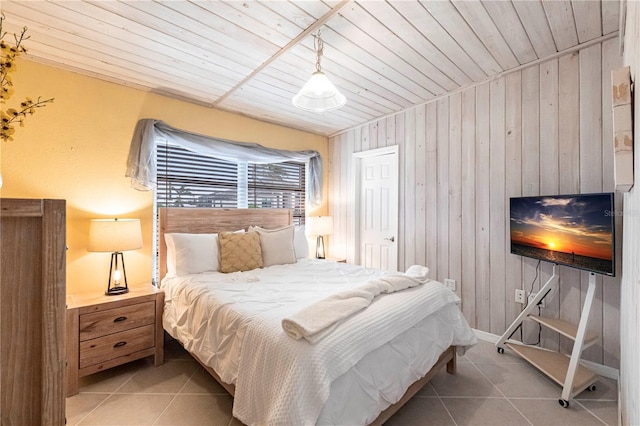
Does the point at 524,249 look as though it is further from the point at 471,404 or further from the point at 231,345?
the point at 231,345

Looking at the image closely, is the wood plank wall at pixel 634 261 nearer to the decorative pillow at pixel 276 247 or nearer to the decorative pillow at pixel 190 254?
the decorative pillow at pixel 276 247

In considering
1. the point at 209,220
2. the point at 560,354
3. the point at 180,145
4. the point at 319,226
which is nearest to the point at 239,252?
the point at 209,220

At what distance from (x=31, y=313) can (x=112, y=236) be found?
181cm

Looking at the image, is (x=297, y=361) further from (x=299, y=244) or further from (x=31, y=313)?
(x=299, y=244)

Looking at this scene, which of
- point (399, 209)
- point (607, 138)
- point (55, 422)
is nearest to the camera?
point (55, 422)

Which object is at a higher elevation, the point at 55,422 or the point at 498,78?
the point at 498,78

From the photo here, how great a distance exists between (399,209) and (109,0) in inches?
124

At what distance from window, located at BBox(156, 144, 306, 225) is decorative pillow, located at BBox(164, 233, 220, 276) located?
1.88ft

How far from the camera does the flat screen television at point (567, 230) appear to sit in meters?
1.87

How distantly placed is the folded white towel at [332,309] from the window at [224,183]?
2.22 meters

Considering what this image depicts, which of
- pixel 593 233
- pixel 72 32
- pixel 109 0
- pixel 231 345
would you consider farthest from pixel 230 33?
pixel 593 233

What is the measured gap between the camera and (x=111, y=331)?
2.18 m

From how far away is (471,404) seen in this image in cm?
190

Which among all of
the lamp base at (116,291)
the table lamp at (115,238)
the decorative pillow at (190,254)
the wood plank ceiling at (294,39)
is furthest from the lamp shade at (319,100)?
the lamp base at (116,291)
